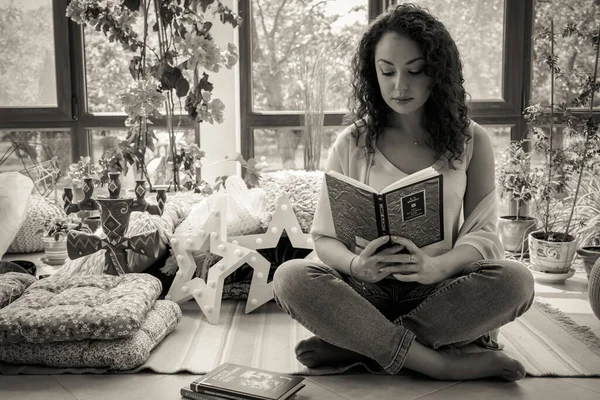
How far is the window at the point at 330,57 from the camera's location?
3.77m

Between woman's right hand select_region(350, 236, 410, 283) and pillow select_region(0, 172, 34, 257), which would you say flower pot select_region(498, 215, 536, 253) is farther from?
pillow select_region(0, 172, 34, 257)

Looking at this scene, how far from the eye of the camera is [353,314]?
1.82 meters

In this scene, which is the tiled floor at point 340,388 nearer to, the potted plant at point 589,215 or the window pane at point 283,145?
the potted plant at point 589,215

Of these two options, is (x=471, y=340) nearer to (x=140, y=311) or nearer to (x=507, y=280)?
(x=507, y=280)

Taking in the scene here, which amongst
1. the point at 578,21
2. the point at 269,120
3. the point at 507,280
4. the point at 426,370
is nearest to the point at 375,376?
the point at 426,370

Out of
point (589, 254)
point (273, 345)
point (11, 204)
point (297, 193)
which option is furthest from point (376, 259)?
point (11, 204)

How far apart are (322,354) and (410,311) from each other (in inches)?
11.1

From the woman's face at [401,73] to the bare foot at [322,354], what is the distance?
680 mm

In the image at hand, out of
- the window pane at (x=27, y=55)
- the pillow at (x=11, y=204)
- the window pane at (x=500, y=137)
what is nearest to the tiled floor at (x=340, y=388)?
the pillow at (x=11, y=204)

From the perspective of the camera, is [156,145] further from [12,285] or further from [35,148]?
[12,285]

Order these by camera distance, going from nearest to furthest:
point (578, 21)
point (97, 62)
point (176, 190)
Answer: point (176, 190)
point (578, 21)
point (97, 62)

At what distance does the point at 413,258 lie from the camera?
1.75m

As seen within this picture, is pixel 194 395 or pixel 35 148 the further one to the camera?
pixel 35 148

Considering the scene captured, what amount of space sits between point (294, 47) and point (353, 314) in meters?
2.34
